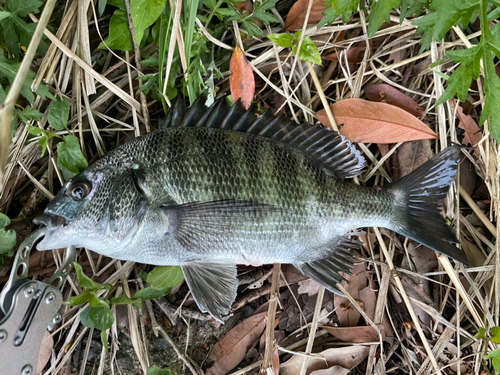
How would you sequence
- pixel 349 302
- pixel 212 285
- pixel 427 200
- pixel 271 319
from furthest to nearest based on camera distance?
pixel 349 302 < pixel 271 319 < pixel 427 200 < pixel 212 285

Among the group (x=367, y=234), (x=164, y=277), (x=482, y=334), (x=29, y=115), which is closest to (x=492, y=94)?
(x=367, y=234)

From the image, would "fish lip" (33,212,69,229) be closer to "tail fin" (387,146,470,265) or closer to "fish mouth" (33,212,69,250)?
"fish mouth" (33,212,69,250)

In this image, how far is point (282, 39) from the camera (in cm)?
203

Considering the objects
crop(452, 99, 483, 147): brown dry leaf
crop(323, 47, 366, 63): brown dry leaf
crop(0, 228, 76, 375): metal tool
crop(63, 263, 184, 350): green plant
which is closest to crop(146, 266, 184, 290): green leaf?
crop(63, 263, 184, 350): green plant

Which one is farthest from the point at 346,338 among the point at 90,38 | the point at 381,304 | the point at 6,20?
the point at 6,20

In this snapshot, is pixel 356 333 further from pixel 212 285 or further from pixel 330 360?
pixel 212 285

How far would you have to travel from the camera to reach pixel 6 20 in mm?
1804

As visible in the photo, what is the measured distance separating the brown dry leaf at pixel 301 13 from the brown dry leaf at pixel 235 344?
5.58ft

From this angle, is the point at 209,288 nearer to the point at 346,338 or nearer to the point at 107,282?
the point at 107,282

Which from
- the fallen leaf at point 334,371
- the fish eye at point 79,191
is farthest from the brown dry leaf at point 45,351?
the fallen leaf at point 334,371

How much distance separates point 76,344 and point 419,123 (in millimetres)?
2300

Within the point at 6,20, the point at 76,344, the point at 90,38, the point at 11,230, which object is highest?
the point at 6,20

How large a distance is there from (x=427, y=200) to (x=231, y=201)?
3.53ft

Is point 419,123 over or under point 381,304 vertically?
over
